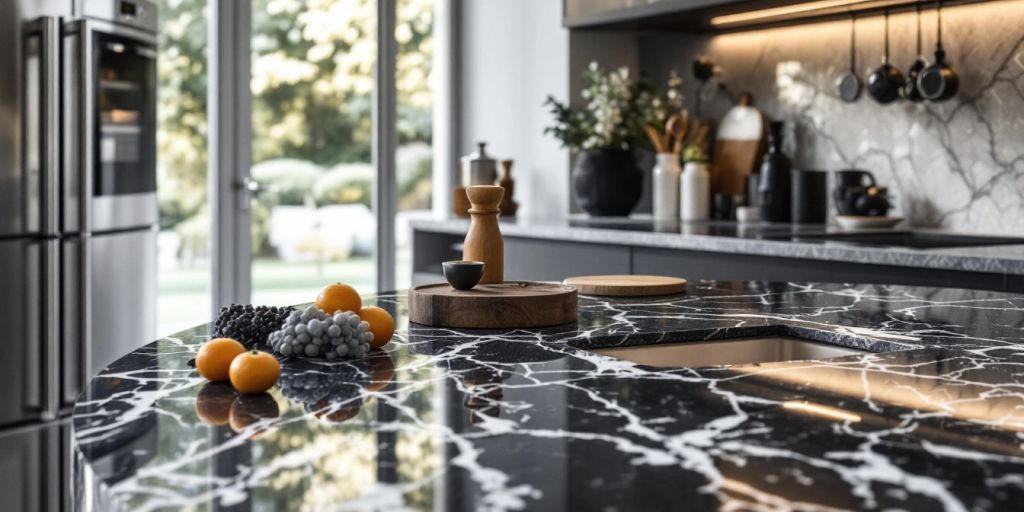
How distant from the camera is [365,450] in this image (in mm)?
920

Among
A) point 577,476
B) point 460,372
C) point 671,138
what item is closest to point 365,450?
point 577,476

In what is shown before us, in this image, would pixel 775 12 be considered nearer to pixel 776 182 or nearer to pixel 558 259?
pixel 776 182

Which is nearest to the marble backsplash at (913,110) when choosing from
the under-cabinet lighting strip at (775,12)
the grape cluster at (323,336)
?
the under-cabinet lighting strip at (775,12)

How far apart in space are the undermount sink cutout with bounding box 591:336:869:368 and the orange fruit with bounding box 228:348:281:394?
52 centimetres

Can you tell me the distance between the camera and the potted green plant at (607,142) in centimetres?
417

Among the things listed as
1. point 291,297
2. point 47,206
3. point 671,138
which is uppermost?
point 671,138

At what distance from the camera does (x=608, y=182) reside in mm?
4207

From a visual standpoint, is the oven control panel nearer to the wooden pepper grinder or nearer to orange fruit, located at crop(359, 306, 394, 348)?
the wooden pepper grinder

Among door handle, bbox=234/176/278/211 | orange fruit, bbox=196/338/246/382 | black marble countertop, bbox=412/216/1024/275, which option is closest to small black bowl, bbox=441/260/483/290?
orange fruit, bbox=196/338/246/382

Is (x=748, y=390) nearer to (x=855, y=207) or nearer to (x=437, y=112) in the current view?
(x=855, y=207)

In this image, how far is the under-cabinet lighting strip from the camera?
3.53 meters

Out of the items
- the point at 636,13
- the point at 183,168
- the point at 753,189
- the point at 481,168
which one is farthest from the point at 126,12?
the point at 753,189

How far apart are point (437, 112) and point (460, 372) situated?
3.83 m

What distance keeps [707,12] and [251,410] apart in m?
3.06
